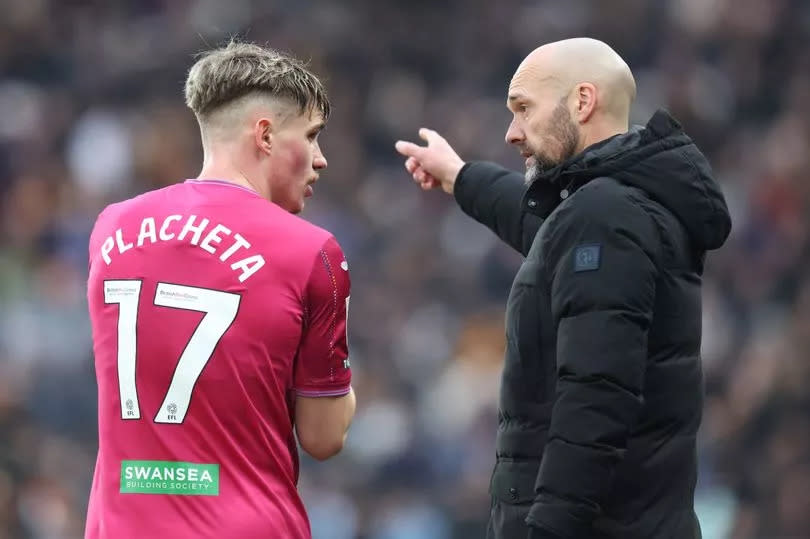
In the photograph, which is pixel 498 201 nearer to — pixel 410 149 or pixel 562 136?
pixel 410 149

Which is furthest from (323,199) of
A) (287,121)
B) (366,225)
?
(287,121)

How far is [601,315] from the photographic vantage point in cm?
315

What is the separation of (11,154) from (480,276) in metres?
3.66

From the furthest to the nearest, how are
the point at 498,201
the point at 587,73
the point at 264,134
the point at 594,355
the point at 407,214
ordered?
1. the point at 407,214
2. the point at 498,201
3. the point at 587,73
4. the point at 264,134
5. the point at 594,355

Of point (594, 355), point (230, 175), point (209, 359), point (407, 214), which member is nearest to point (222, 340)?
point (209, 359)

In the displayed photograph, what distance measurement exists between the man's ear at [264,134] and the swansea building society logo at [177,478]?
0.77 meters

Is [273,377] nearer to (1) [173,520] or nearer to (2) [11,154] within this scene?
(1) [173,520]

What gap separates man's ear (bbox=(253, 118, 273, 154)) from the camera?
3.37m

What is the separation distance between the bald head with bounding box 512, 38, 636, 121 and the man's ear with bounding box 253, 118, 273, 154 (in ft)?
2.17

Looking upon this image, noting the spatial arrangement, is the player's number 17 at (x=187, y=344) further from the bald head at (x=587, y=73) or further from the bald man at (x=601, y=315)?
the bald head at (x=587, y=73)

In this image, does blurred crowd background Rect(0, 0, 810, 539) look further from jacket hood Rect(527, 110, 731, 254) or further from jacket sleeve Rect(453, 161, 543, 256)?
jacket hood Rect(527, 110, 731, 254)

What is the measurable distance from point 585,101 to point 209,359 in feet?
3.73

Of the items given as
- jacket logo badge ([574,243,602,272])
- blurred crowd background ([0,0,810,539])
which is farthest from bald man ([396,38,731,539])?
blurred crowd background ([0,0,810,539])

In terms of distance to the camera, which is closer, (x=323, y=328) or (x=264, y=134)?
(x=323, y=328)
